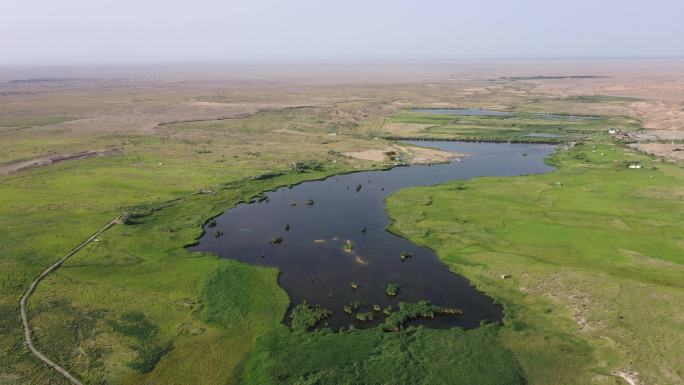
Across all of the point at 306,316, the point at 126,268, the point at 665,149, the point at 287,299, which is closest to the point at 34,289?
the point at 126,268

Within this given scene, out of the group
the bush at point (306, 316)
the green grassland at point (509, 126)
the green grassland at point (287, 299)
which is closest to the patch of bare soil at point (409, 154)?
the green grassland at point (287, 299)

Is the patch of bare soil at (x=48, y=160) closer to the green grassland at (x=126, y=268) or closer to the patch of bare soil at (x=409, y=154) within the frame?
the green grassland at (x=126, y=268)

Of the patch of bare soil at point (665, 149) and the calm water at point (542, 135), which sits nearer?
the patch of bare soil at point (665, 149)

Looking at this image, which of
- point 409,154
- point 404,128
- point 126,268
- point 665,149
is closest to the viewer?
point 126,268

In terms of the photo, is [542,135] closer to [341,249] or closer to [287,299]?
[341,249]

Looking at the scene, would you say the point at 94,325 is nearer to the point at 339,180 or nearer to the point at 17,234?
the point at 17,234
